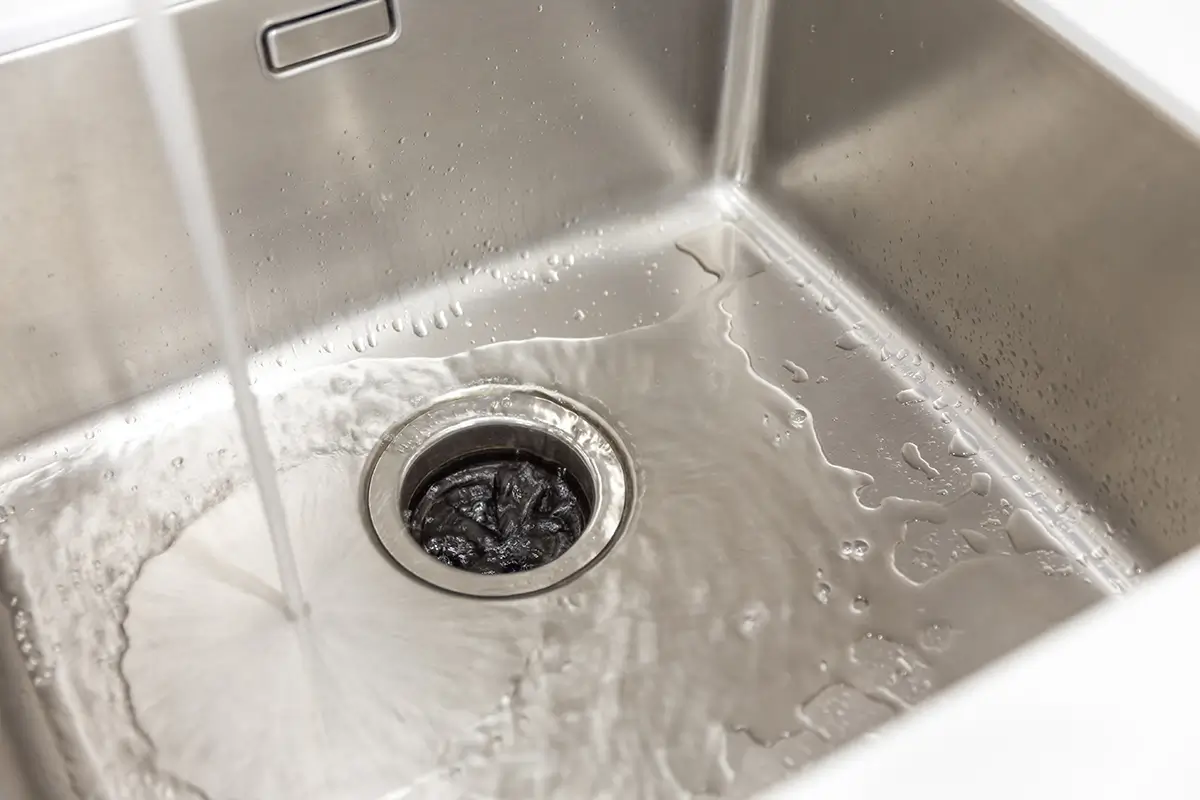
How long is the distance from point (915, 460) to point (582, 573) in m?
0.23

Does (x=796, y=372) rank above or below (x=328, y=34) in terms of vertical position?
below

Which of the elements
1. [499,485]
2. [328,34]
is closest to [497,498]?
[499,485]

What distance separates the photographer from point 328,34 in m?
0.66

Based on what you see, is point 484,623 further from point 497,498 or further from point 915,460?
point 915,460

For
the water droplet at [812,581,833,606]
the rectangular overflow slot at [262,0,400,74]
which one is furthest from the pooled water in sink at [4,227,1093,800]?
the rectangular overflow slot at [262,0,400,74]

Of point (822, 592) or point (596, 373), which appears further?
point (596, 373)

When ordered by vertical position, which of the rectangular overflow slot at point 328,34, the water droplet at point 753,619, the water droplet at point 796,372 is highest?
the rectangular overflow slot at point 328,34

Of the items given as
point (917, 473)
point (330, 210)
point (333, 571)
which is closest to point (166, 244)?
point (330, 210)

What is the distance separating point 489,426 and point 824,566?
230 millimetres

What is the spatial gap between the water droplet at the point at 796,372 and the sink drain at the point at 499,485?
13cm

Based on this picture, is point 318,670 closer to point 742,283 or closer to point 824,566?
point 824,566

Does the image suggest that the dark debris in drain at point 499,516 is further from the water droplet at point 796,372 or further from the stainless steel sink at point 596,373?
the water droplet at point 796,372

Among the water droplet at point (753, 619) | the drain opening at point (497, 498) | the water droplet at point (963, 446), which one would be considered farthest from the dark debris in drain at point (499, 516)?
the water droplet at point (963, 446)

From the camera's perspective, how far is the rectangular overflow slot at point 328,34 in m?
0.65
